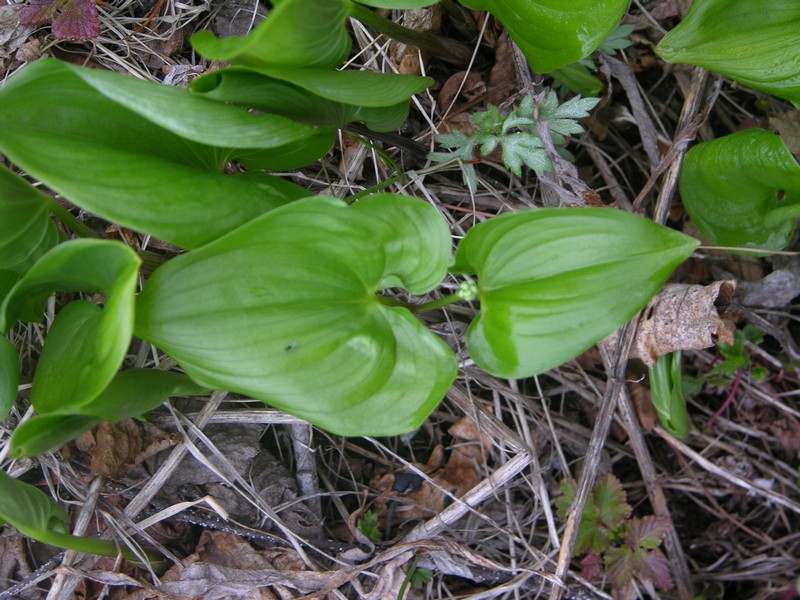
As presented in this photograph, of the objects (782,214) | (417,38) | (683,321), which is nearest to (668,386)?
(683,321)

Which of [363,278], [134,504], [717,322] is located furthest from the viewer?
[134,504]

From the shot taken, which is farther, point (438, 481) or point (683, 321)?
point (438, 481)

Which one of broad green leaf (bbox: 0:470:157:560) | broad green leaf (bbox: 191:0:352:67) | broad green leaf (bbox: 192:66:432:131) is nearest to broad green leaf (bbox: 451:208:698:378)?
broad green leaf (bbox: 192:66:432:131)

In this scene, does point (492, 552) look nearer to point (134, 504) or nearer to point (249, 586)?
point (249, 586)

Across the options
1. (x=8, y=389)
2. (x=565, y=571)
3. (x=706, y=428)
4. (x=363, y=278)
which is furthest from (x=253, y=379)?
(x=706, y=428)

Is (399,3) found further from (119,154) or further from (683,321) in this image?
(683,321)

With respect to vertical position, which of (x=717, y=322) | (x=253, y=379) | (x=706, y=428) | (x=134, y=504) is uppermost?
(x=253, y=379)

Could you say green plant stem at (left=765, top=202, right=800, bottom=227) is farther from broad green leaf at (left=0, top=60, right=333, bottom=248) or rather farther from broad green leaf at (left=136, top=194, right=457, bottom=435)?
broad green leaf at (left=0, top=60, right=333, bottom=248)
